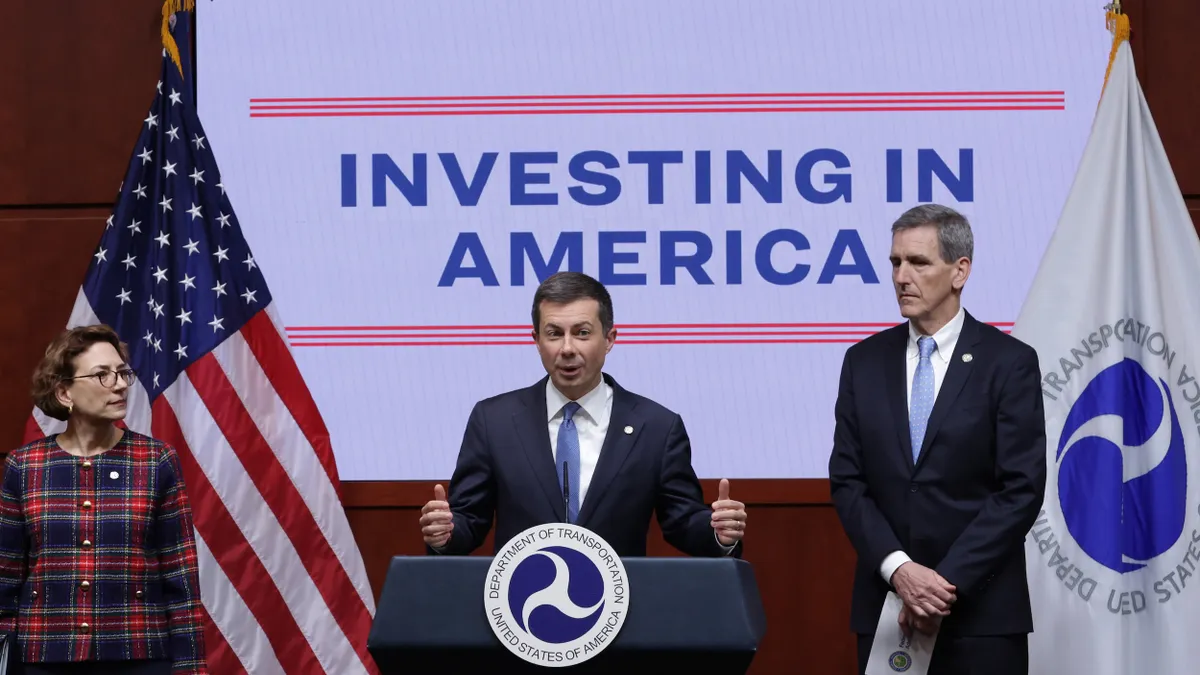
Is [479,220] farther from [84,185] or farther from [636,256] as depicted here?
[84,185]

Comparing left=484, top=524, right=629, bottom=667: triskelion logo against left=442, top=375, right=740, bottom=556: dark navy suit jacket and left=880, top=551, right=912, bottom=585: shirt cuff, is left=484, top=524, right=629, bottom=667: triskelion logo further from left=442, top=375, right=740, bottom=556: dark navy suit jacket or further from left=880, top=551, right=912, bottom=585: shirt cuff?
left=880, top=551, right=912, bottom=585: shirt cuff

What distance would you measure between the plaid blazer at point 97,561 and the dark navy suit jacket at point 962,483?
1.56 metres

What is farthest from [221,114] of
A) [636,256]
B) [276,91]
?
[636,256]

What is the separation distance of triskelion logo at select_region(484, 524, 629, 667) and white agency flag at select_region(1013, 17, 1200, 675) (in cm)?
200

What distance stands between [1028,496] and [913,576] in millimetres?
307

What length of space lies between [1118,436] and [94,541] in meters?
2.73

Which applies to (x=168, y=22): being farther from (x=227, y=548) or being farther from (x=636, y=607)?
(x=636, y=607)

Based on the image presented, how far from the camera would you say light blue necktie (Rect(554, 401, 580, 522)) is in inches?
111

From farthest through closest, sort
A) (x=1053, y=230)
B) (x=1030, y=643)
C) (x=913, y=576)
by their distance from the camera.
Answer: (x=1053, y=230)
(x=1030, y=643)
(x=913, y=576)

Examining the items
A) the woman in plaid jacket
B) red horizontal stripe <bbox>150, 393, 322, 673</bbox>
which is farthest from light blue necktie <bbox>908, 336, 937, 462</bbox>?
red horizontal stripe <bbox>150, 393, 322, 673</bbox>

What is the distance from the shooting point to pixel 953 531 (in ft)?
9.50

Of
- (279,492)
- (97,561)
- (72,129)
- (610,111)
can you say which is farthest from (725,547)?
(72,129)

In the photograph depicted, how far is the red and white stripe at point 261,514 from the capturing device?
399 cm

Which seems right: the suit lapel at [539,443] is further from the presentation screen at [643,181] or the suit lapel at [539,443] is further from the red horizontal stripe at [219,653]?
the red horizontal stripe at [219,653]
